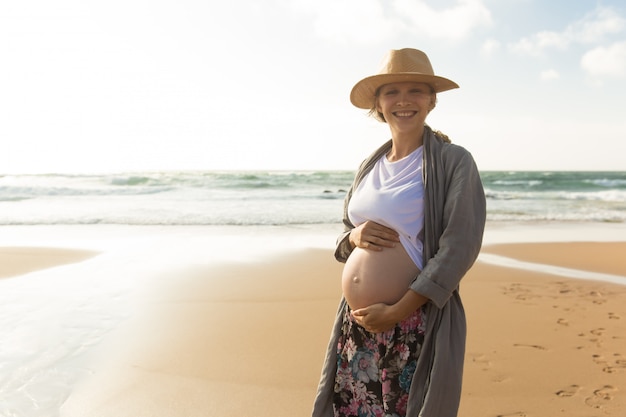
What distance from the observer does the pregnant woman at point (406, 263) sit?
172 cm

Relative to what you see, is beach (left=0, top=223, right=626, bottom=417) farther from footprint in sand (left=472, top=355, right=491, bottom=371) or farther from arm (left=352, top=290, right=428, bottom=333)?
arm (left=352, top=290, right=428, bottom=333)

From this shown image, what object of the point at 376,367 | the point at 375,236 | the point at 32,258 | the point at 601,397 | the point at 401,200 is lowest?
the point at 32,258

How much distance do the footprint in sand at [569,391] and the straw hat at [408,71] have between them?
2.48m

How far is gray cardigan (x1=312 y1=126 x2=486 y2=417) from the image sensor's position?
5.56 ft

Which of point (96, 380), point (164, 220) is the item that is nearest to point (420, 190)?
point (96, 380)

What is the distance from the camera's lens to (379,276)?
1936 mm

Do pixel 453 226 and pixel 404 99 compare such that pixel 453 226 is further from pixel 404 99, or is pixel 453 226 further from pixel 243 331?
pixel 243 331

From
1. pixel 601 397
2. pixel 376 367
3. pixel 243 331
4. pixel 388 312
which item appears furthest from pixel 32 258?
pixel 601 397

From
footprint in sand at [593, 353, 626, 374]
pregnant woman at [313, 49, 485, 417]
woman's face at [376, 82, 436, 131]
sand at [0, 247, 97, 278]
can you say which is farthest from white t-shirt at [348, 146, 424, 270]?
sand at [0, 247, 97, 278]

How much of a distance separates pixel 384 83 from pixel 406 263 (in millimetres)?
728

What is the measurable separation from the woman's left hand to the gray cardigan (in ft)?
0.45

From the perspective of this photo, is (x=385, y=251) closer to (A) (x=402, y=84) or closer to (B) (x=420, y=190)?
(B) (x=420, y=190)

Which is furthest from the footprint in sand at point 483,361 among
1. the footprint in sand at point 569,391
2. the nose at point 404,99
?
the nose at point 404,99

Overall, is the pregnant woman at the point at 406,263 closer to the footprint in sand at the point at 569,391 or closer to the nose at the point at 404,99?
the nose at the point at 404,99
